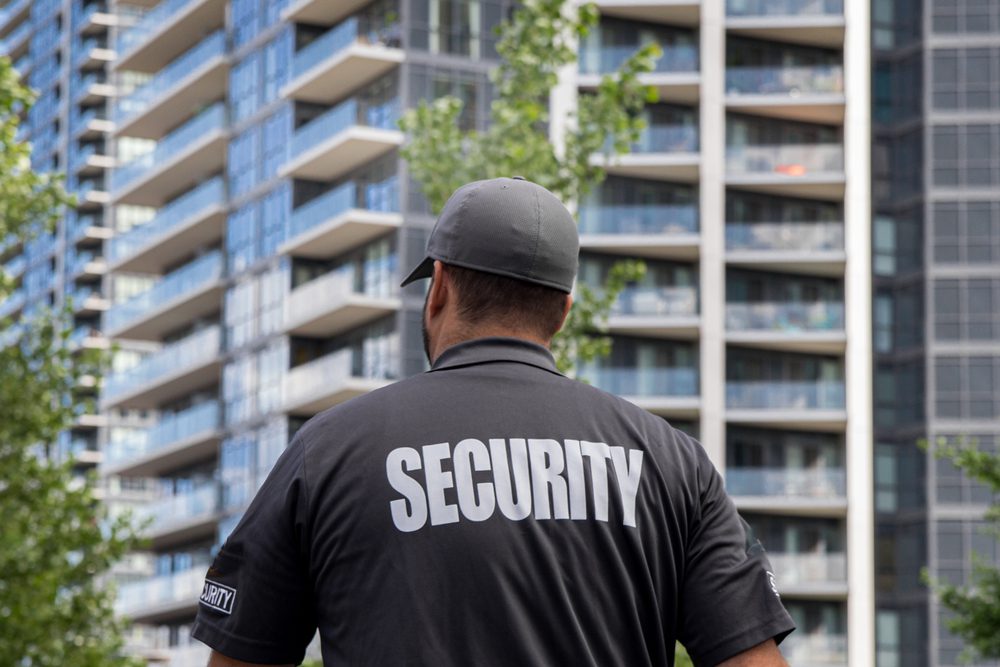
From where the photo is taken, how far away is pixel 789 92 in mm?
63469

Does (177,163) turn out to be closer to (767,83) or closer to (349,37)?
(349,37)

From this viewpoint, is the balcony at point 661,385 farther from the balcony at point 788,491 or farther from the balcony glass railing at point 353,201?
the balcony glass railing at point 353,201

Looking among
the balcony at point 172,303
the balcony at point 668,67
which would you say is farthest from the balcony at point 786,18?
the balcony at point 172,303

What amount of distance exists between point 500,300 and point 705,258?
59249 millimetres

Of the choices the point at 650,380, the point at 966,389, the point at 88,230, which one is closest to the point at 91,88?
the point at 88,230

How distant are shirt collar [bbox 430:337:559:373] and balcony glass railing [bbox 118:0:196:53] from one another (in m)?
68.6

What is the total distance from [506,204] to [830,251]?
199 ft

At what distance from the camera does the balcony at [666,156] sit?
203 ft

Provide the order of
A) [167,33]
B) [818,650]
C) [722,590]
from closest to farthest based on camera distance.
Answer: [722,590], [818,650], [167,33]

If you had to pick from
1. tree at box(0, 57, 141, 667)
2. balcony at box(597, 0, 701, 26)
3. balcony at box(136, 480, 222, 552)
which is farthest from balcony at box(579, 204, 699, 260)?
tree at box(0, 57, 141, 667)

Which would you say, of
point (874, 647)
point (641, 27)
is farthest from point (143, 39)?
point (874, 647)

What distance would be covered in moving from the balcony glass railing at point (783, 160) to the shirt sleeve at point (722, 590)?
199 feet

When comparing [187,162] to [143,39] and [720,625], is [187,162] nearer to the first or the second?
[143,39]

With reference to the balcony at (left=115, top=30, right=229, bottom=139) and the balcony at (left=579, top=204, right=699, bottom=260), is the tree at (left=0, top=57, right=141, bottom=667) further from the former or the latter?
the balcony at (left=115, top=30, right=229, bottom=139)
